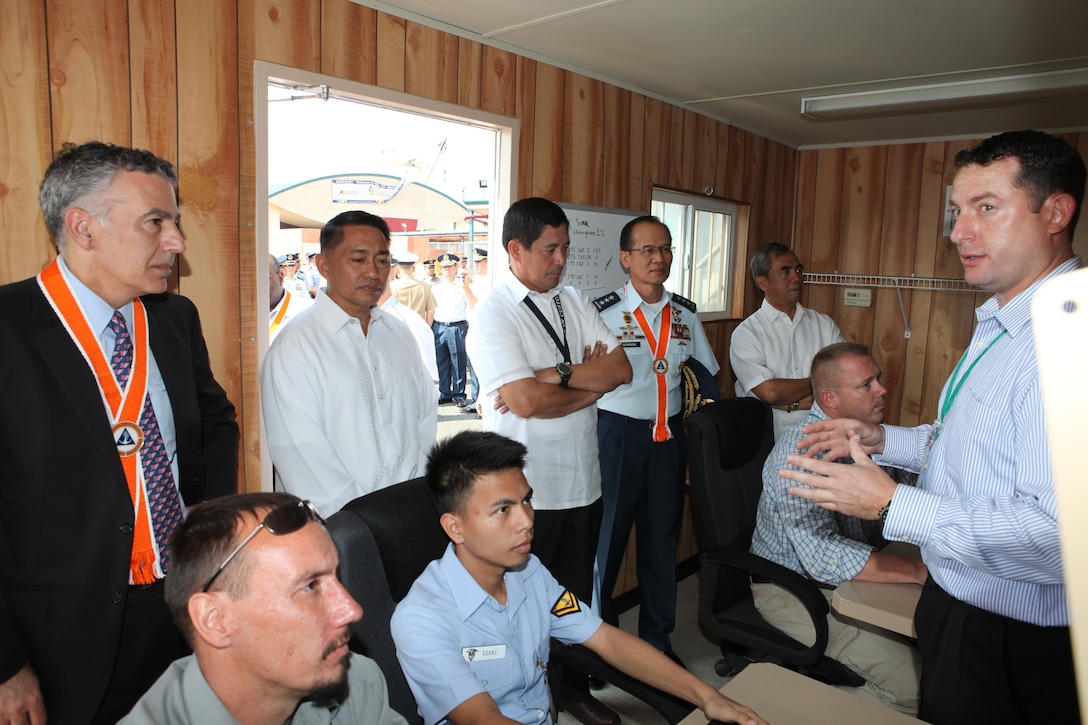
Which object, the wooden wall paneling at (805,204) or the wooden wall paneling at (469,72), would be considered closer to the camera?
the wooden wall paneling at (469,72)

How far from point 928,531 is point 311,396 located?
1.65 m

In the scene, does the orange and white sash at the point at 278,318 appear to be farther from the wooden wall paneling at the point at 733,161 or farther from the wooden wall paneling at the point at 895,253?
the wooden wall paneling at the point at 895,253

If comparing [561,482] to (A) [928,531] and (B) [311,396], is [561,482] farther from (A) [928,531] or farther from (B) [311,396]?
(A) [928,531]

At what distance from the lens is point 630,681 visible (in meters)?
1.64

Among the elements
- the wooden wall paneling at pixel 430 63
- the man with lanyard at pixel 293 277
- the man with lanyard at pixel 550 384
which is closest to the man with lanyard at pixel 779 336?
the man with lanyard at pixel 550 384

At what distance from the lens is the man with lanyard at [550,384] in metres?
2.55

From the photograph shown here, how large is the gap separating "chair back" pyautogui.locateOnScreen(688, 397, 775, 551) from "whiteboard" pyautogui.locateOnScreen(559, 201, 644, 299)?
3.60ft

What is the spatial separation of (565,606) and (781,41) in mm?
2356

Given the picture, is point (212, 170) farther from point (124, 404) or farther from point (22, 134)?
point (124, 404)

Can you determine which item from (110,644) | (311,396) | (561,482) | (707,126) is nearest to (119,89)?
Result: (311,396)

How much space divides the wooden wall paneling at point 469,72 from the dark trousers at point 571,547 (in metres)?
1.65

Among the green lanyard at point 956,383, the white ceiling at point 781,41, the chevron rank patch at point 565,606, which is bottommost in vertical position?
the chevron rank patch at point 565,606

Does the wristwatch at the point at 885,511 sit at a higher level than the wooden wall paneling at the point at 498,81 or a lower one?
lower

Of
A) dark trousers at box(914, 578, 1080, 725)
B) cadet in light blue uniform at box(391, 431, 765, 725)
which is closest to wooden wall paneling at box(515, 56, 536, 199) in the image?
cadet in light blue uniform at box(391, 431, 765, 725)
